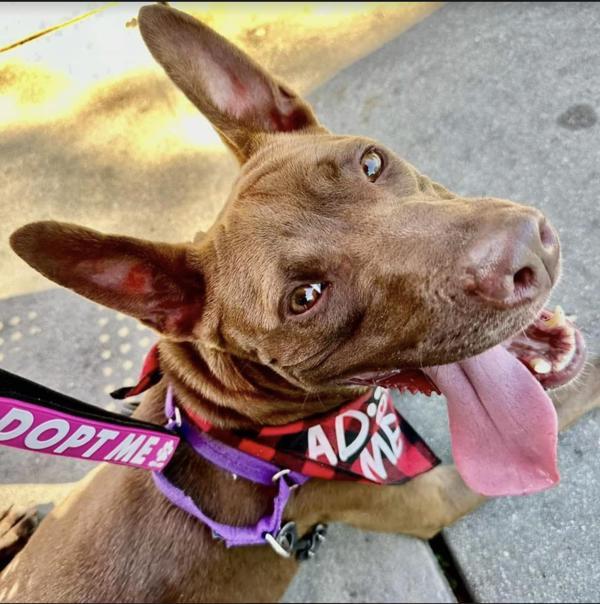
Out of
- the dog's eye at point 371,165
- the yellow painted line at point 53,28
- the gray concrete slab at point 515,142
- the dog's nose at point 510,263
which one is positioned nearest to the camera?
the dog's nose at point 510,263

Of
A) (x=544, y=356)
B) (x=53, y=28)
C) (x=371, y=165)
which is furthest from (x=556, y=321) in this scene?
(x=53, y=28)

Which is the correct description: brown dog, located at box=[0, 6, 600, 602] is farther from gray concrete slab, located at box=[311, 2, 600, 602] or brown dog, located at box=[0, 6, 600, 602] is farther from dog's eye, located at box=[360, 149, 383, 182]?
gray concrete slab, located at box=[311, 2, 600, 602]

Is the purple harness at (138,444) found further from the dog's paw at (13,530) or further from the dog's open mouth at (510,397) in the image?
the dog's paw at (13,530)

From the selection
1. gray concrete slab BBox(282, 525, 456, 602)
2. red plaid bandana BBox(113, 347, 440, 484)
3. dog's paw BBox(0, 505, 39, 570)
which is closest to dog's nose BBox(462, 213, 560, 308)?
red plaid bandana BBox(113, 347, 440, 484)

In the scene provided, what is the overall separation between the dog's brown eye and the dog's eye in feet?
1.72

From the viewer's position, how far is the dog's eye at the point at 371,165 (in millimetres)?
2432

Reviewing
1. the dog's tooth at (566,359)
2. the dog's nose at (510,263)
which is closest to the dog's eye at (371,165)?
the dog's nose at (510,263)

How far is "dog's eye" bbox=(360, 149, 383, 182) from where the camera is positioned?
2.43 meters

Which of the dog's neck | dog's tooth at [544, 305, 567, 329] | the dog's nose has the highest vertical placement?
the dog's nose

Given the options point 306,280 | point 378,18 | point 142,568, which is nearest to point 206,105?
point 306,280

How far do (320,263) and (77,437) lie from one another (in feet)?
3.51

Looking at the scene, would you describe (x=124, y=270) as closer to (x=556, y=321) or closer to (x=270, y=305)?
(x=270, y=305)

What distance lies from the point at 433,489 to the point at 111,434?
68.1 inches

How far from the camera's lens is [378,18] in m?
4.88
